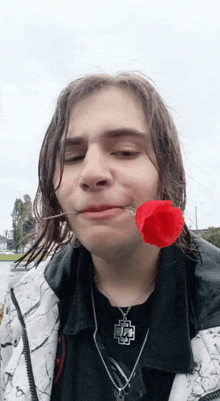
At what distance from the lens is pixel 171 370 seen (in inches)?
46.8

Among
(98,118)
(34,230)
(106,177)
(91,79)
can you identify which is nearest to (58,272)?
(34,230)

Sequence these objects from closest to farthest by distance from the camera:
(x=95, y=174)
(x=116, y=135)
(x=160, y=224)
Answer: (x=160, y=224) < (x=95, y=174) < (x=116, y=135)

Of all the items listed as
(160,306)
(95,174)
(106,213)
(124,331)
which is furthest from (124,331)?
(95,174)

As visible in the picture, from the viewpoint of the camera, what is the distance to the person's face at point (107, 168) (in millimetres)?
1211

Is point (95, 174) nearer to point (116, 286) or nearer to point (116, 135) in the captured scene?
point (116, 135)

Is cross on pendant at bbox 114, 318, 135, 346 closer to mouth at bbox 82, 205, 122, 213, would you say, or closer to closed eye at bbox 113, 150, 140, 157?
mouth at bbox 82, 205, 122, 213

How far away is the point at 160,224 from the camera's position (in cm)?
88

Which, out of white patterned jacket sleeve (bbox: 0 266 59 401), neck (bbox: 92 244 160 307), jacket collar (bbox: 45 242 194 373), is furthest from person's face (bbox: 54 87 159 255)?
white patterned jacket sleeve (bbox: 0 266 59 401)

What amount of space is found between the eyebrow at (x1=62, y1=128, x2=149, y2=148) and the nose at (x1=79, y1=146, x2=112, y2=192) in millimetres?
100

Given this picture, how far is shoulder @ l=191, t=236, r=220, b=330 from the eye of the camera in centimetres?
124

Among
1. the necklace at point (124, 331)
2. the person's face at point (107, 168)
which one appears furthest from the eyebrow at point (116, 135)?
the necklace at point (124, 331)

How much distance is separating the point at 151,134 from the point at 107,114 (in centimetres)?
21

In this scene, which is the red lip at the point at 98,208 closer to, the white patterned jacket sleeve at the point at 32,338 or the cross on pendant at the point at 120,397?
the white patterned jacket sleeve at the point at 32,338

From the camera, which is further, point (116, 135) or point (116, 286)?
point (116, 286)
